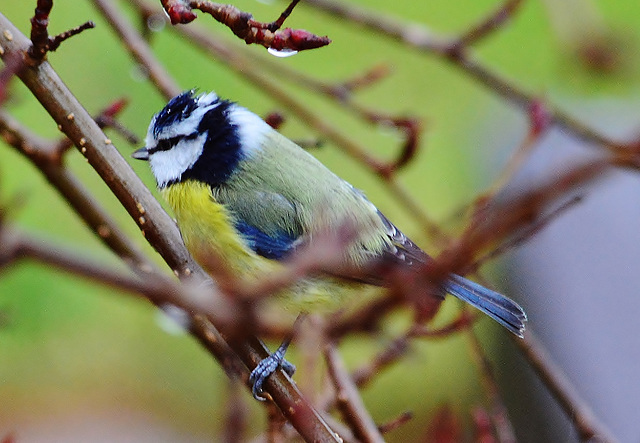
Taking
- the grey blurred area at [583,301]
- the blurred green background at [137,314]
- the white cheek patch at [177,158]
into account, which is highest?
the white cheek patch at [177,158]

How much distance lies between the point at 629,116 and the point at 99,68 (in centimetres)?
273

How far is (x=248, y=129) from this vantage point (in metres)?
1.74

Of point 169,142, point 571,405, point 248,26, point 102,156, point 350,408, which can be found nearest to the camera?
point 248,26

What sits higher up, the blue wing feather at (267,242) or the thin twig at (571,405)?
the blue wing feather at (267,242)

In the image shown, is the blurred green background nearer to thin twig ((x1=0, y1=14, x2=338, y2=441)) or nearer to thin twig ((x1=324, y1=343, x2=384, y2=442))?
thin twig ((x1=324, y1=343, x2=384, y2=442))

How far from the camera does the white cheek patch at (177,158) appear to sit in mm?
1710

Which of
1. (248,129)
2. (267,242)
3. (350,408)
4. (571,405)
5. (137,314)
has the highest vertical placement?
(248,129)

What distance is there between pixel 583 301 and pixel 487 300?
2171 mm

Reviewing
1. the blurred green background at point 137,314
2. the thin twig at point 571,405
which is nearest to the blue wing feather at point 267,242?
the thin twig at point 571,405

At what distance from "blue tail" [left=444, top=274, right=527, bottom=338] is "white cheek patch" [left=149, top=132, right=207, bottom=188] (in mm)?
608

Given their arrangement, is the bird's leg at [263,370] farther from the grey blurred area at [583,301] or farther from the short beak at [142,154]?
the grey blurred area at [583,301]

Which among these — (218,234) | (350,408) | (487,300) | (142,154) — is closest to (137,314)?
(142,154)

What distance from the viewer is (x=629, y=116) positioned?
166 inches

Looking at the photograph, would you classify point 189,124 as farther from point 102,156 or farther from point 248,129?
point 102,156
